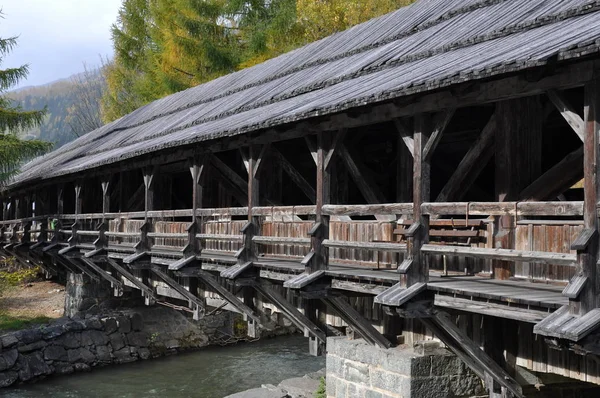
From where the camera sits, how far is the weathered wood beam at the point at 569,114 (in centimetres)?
538

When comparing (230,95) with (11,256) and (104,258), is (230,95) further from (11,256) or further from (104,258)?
(11,256)

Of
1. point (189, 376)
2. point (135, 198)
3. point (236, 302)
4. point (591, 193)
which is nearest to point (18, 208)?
point (135, 198)

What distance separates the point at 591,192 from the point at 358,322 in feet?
10.6

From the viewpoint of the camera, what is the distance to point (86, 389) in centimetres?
1487

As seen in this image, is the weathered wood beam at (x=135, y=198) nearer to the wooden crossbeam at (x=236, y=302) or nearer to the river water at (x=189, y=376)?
the river water at (x=189, y=376)

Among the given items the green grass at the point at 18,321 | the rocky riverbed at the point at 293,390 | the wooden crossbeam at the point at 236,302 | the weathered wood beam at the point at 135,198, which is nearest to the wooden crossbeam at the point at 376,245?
the wooden crossbeam at the point at 236,302

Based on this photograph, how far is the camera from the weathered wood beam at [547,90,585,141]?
5.38 meters

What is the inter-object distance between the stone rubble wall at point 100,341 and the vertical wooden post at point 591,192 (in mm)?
13068

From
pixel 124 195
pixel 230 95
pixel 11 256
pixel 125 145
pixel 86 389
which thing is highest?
pixel 230 95

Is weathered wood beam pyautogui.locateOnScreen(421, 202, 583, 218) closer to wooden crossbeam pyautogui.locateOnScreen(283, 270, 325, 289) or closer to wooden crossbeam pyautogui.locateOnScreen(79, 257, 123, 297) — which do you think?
wooden crossbeam pyautogui.locateOnScreen(283, 270, 325, 289)

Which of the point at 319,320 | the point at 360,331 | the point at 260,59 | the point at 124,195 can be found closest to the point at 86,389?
the point at 124,195

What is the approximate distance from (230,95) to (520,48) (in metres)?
9.88

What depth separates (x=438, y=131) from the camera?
21.6ft

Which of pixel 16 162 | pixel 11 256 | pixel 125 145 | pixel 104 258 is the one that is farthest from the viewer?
pixel 11 256
